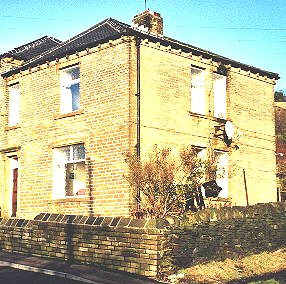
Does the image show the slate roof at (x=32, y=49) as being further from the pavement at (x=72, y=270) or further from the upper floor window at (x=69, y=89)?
the pavement at (x=72, y=270)

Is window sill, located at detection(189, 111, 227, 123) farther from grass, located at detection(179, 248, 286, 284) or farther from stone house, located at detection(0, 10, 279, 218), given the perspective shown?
grass, located at detection(179, 248, 286, 284)

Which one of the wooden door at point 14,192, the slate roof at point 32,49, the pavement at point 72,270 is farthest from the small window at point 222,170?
the slate roof at point 32,49

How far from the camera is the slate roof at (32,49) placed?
21.1 meters

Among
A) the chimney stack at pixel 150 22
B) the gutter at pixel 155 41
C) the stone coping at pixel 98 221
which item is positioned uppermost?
the chimney stack at pixel 150 22

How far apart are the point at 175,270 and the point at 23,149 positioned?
1117 cm

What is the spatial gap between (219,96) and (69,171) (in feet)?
23.6

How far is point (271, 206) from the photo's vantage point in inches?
497

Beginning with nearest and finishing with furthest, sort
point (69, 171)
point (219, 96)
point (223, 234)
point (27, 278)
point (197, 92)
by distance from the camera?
point (27, 278), point (223, 234), point (69, 171), point (197, 92), point (219, 96)

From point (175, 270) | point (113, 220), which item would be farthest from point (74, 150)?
point (175, 270)

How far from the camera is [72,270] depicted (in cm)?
1012

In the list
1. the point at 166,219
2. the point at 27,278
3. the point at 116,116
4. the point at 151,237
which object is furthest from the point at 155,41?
the point at 27,278

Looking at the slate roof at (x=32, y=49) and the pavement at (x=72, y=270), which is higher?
the slate roof at (x=32, y=49)

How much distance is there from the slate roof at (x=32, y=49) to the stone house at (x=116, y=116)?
0.51 feet

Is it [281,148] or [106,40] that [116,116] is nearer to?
[106,40]
